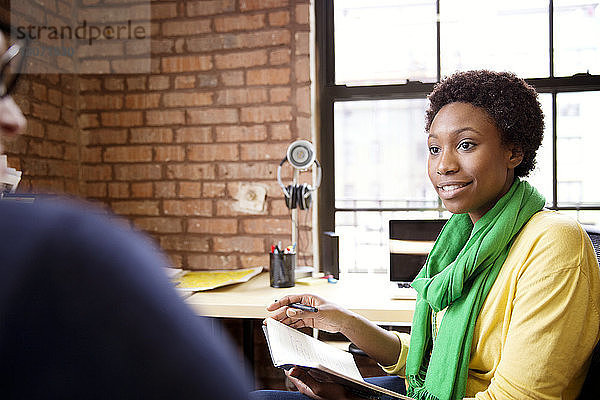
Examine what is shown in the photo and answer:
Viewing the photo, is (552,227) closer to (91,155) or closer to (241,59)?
(241,59)

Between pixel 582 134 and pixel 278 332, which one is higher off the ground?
pixel 582 134

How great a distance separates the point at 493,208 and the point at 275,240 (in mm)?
1479

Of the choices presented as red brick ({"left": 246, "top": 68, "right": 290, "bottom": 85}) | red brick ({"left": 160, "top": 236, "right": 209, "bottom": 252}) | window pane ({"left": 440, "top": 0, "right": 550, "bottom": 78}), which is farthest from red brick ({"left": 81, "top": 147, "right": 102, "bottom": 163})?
window pane ({"left": 440, "top": 0, "right": 550, "bottom": 78})

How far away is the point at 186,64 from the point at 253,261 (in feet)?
3.52

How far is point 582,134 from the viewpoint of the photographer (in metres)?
2.48

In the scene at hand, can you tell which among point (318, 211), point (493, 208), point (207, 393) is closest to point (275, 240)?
point (318, 211)

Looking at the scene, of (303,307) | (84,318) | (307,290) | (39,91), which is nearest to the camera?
(84,318)

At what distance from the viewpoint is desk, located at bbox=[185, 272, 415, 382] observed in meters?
1.73

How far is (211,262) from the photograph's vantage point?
2.58 metres

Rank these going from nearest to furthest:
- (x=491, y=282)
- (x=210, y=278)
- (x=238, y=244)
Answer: (x=491, y=282), (x=210, y=278), (x=238, y=244)

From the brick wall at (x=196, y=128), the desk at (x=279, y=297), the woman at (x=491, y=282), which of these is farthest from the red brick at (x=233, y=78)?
the woman at (x=491, y=282)

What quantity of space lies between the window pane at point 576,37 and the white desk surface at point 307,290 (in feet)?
4.73

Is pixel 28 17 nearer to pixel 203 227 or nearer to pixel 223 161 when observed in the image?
pixel 223 161

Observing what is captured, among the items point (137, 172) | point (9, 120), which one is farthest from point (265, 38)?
point (9, 120)
